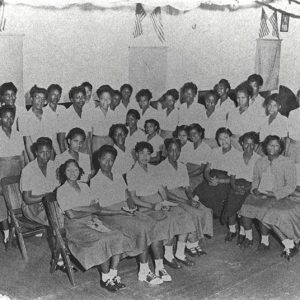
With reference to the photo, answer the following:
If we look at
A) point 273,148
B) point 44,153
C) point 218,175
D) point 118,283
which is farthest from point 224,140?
point 118,283

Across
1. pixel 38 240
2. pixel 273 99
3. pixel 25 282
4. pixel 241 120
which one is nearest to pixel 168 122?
pixel 241 120

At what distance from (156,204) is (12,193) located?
4.64ft

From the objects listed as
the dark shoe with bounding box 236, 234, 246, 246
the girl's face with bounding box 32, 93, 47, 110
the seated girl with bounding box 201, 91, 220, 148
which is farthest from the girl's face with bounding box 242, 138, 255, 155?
the girl's face with bounding box 32, 93, 47, 110

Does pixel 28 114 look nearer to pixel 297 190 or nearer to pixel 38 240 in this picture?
pixel 38 240

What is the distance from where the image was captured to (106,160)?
4594 millimetres

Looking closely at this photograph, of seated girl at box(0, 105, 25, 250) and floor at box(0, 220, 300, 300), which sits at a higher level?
seated girl at box(0, 105, 25, 250)

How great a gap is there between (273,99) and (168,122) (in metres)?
1.31

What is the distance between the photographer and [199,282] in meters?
4.39

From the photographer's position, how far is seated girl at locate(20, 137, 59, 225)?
15.7 ft

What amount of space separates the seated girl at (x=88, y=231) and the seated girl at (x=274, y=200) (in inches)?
55.0

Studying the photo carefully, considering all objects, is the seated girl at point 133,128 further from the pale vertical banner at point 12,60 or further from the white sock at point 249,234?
the white sock at point 249,234

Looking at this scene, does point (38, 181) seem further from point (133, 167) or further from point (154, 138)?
point (154, 138)

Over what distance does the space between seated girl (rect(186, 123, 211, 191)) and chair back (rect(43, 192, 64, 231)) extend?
1714mm

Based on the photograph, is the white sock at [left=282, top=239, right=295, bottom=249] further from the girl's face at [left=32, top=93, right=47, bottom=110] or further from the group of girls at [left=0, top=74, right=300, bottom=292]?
the girl's face at [left=32, top=93, right=47, bottom=110]
